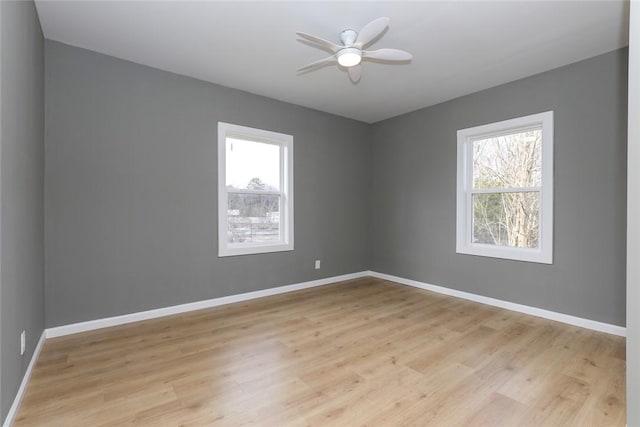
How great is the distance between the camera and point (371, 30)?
226cm

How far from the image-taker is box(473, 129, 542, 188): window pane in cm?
355

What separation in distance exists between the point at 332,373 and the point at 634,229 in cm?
190

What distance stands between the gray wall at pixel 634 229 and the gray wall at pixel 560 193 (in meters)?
1.83

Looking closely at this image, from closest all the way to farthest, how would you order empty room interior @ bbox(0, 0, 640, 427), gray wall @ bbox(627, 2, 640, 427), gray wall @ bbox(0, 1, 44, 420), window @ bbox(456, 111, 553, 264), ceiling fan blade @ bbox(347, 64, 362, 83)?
gray wall @ bbox(627, 2, 640, 427) → gray wall @ bbox(0, 1, 44, 420) → empty room interior @ bbox(0, 0, 640, 427) → ceiling fan blade @ bbox(347, 64, 362, 83) → window @ bbox(456, 111, 553, 264)

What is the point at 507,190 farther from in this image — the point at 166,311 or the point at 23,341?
the point at 23,341

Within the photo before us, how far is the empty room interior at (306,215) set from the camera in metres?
1.89

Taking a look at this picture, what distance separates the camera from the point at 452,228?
13.9 feet

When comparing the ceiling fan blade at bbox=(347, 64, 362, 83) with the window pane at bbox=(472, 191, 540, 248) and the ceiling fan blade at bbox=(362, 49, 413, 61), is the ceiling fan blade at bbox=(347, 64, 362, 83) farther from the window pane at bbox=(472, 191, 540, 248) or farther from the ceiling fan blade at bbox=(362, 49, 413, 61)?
the window pane at bbox=(472, 191, 540, 248)

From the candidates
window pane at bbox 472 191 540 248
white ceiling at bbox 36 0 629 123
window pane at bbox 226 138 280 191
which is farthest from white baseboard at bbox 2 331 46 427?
window pane at bbox 472 191 540 248

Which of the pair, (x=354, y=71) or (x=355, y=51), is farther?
(x=354, y=71)

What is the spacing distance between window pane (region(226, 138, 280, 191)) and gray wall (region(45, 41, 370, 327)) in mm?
253

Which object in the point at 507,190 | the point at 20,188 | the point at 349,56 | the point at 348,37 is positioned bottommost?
the point at 20,188

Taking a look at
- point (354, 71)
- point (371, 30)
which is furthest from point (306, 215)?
point (371, 30)

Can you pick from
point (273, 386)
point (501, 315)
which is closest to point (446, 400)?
point (273, 386)
